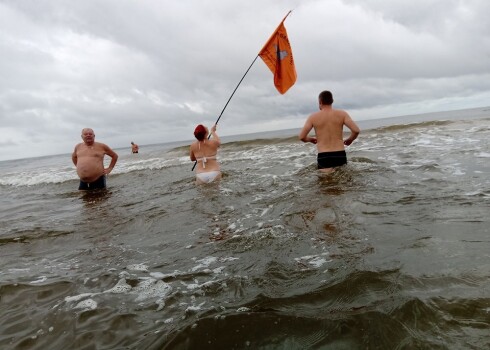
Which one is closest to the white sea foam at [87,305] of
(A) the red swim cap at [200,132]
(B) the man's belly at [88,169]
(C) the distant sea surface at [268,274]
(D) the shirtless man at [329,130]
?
(C) the distant sea surface at [268,274]

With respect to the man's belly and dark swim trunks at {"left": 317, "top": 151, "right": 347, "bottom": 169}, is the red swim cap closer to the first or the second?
dark swim trunks at {"left": 317, "top": 151, "right": 347, "bottom": 169}

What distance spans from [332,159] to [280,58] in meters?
2.57

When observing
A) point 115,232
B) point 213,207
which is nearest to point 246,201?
point 213,207

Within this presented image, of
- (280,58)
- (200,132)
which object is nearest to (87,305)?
(200,132)

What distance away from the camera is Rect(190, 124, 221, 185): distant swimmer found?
24.2ft

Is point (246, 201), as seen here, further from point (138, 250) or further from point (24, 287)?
point (24, 287)

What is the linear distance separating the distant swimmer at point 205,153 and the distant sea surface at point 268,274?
2.07m

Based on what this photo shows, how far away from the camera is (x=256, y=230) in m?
4.04

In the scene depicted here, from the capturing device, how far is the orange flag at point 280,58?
7129 millimetres

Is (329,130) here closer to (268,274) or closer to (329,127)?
(329,127)

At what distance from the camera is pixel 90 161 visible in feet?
28.1

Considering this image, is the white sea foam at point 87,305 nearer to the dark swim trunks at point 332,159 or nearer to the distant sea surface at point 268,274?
the distant sea surface at point 268,274

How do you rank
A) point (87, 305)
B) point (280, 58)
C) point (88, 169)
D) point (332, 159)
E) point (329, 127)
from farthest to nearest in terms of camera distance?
point (88, 169) < point (280, 58) < point (332, 159) < point (329, 127) < point (87, 305)

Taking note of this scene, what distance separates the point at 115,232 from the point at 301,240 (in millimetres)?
2790
